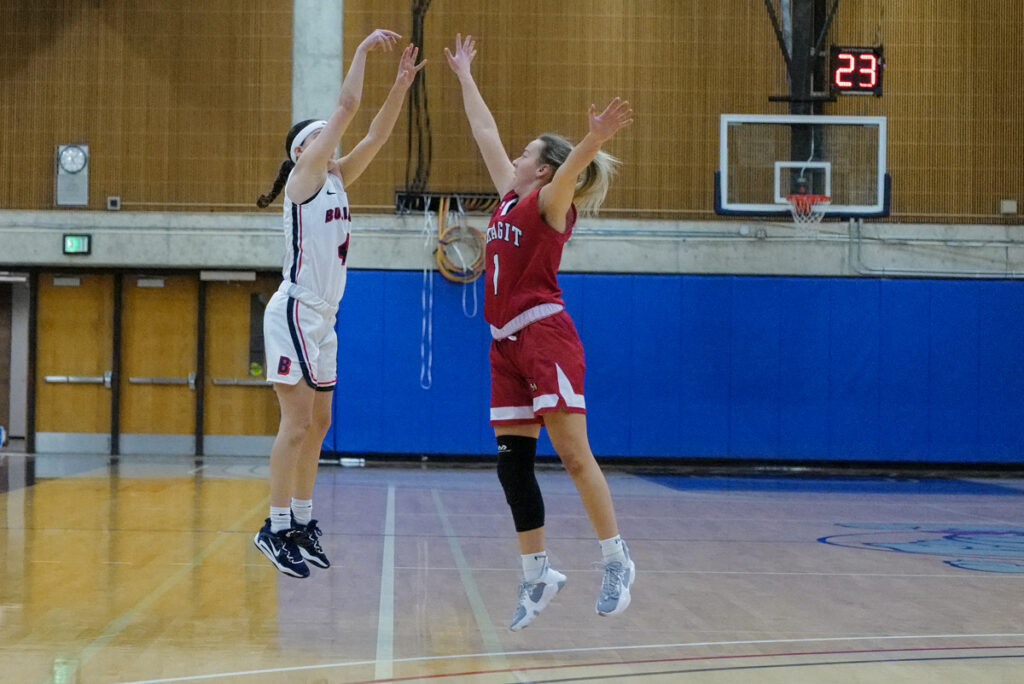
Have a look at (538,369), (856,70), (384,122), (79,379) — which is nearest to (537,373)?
(538,369)

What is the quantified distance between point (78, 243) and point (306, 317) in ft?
31.9

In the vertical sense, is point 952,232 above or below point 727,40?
below

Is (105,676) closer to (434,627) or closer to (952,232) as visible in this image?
(434,627)

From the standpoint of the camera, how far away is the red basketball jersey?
12.1ft

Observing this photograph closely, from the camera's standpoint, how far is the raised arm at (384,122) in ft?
13.9

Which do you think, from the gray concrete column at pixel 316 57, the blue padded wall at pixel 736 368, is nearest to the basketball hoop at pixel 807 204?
the blue padded wall at pixel 736 368

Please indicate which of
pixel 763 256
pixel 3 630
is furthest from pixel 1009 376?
pixel 3 630

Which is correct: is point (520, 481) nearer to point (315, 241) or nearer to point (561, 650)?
point (561, 650)

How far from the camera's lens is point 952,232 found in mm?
13289

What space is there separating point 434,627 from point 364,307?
9.33 metres

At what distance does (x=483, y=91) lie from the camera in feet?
43.1

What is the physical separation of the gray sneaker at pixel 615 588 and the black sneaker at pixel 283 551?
4.18 ft

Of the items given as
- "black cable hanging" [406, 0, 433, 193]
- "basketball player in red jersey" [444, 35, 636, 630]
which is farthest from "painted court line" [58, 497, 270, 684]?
"black cable hanging" [406, 0, 433, 193]

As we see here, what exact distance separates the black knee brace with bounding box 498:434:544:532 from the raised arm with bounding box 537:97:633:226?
0.76 metres
